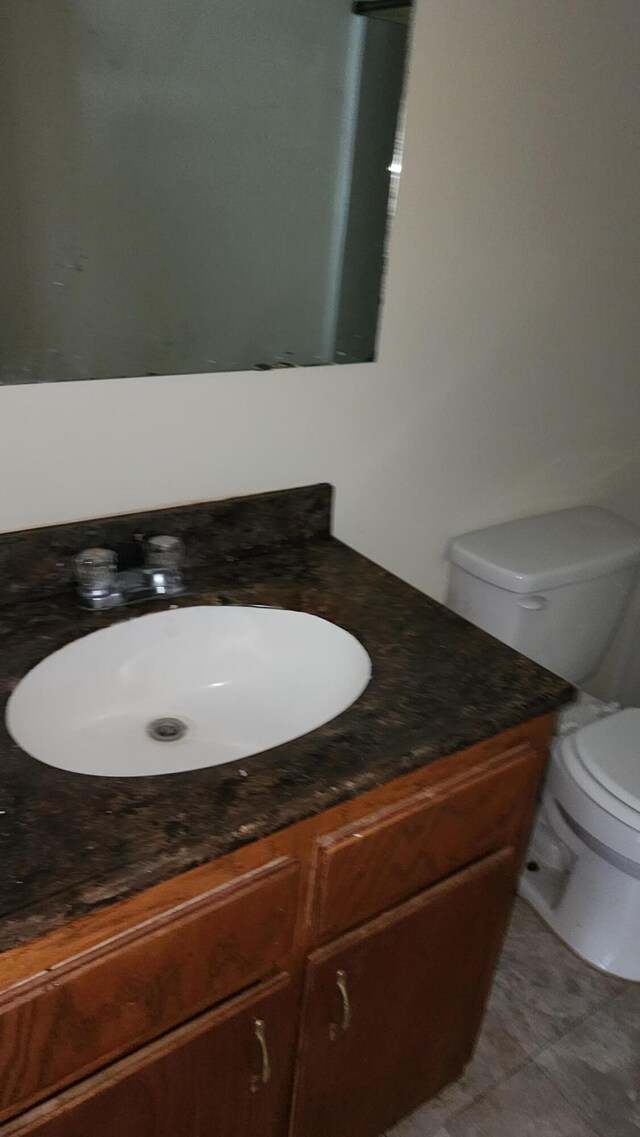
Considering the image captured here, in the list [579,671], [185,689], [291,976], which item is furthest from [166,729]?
[579,671]

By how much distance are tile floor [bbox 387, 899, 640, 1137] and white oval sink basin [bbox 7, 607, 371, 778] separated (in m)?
0.85


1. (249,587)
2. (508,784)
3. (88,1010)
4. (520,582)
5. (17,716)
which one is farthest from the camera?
(520,582)

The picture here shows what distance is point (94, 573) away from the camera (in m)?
1.15

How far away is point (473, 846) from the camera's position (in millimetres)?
1107

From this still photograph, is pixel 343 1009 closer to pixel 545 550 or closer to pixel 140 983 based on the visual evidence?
pixel 140 983

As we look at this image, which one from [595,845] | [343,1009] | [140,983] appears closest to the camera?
[140,983]

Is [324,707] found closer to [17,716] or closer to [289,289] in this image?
[17,716]

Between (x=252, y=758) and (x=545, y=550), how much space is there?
39.1 inches

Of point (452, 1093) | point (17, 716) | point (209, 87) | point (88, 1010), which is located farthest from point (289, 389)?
point (452, 1093)

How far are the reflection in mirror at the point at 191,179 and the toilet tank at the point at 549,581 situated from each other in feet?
1.83

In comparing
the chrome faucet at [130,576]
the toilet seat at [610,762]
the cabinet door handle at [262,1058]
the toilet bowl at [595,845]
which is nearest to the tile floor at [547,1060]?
the toilet bowl at [595,845]

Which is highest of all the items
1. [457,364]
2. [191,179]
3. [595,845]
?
[191,179]

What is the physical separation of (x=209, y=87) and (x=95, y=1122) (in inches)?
48.8

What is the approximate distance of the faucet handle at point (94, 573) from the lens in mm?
1149
